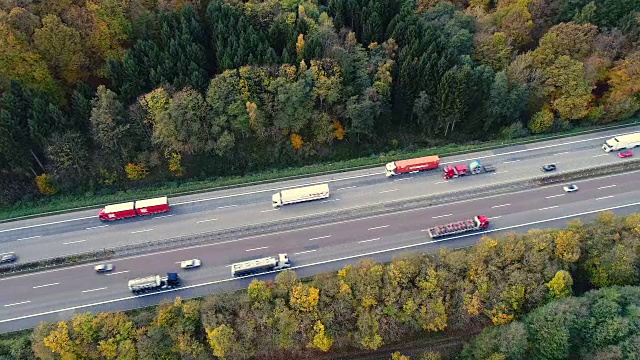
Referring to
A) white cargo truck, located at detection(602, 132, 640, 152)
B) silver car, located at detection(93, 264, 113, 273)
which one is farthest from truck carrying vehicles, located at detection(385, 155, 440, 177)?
silver car, located at detection(93, 264, 113, 273)

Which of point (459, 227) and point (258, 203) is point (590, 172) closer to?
point (459, 227)

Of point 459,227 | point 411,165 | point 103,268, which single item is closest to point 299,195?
point 411,165

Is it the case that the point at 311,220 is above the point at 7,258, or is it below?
above

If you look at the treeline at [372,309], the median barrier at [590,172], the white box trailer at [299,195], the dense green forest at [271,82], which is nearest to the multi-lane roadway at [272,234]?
the median barrier at [590,172]

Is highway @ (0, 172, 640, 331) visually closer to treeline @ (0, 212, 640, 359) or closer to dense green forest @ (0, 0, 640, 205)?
treeline @ (0, 212, 640, 359)

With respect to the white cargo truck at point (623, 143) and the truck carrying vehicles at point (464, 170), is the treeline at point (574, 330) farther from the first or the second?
the white cargo truck at point (623, 143)
